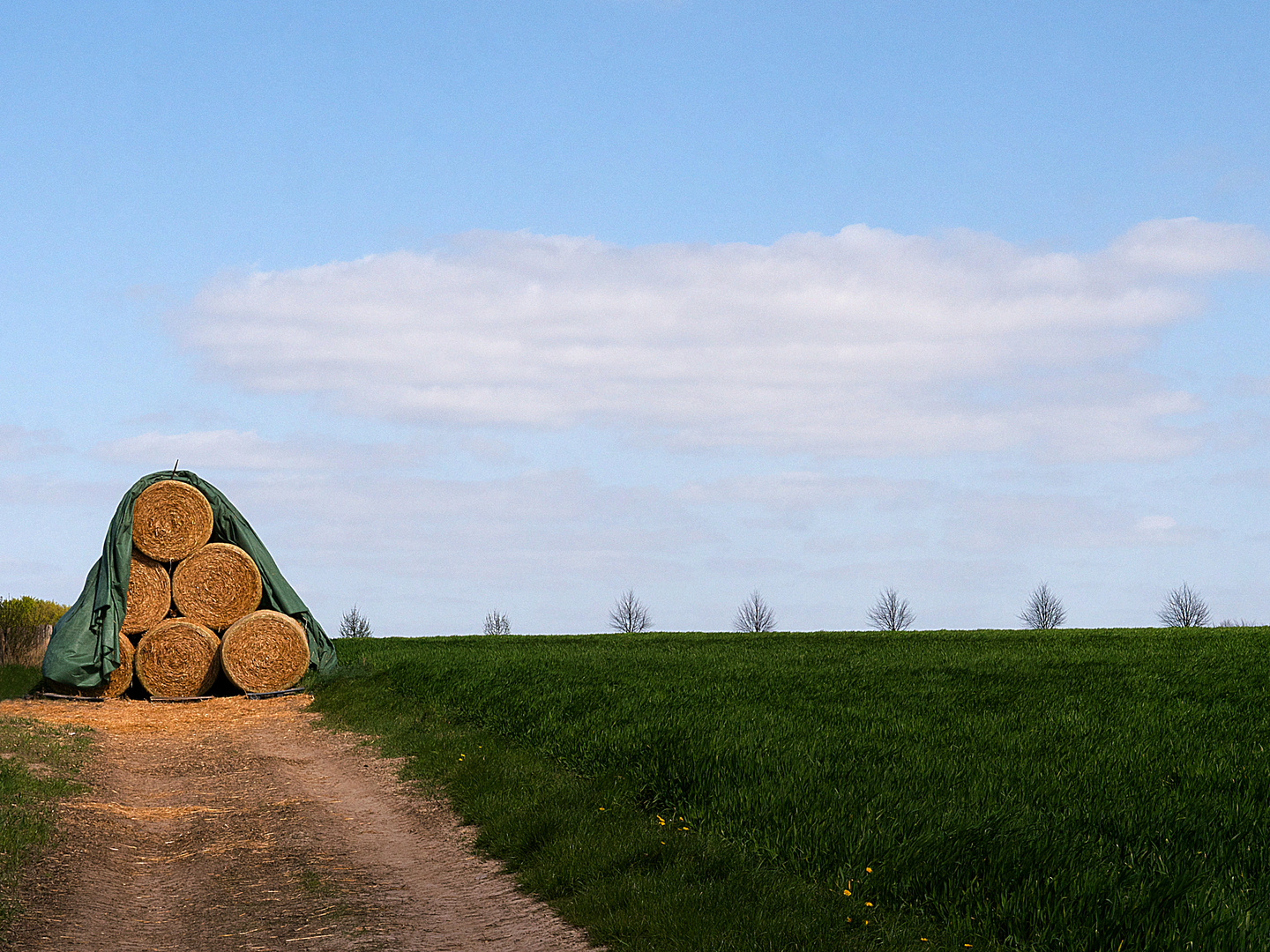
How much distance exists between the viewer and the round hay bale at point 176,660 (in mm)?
18547

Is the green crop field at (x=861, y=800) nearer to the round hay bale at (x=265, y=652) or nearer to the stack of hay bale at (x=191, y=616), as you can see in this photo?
the round hay bale at (x=265, y=652)

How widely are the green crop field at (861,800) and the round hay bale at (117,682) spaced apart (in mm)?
4082

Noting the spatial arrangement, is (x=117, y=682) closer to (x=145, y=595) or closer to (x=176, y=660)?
A: (x=176, y=660)

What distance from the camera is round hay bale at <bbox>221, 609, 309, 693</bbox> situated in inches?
734

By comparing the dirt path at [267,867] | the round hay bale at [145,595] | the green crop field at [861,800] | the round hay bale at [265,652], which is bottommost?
the dirt path at [267,867]

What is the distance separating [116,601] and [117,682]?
1.48m

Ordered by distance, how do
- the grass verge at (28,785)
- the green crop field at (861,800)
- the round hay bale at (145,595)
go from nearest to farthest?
Result: the green crop field at (861,800) → the grass verge at (28,785) → the round hay bale at (145,595)

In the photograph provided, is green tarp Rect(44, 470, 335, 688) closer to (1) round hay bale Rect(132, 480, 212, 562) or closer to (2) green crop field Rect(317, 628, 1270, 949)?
(1) round hay bale Rect(132, 480, 212, 562)

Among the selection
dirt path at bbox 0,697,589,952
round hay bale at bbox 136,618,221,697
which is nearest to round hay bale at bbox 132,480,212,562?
round hay bale at bbox 136,618,221,697

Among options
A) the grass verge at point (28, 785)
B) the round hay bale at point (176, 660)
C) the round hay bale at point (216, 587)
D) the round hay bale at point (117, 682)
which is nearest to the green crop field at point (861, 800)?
the round hay bale at point (176, 660)

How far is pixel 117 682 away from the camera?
18641 millimetres

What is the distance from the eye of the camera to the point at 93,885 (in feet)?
26.3

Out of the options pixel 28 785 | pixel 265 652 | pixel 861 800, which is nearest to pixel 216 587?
pixel 265 652

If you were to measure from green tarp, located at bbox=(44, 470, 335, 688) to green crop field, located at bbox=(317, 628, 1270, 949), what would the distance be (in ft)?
10.9
